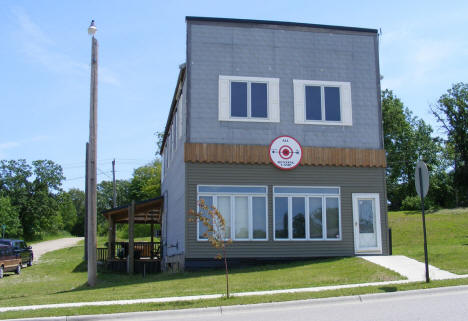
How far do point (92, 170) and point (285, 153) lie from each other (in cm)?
674

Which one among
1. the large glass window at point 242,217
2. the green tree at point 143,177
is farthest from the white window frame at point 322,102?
the green tree at point 143,177

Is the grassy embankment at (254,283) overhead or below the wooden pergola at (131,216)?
below

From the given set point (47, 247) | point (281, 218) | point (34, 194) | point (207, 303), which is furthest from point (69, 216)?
point (207, 303)

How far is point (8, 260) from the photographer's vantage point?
27.4 m

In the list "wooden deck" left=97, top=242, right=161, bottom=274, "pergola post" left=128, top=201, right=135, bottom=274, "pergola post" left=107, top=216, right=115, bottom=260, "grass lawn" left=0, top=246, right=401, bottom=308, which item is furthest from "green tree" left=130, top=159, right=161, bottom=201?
"grass lawn" left=0, top=246, right=401, bottom=308

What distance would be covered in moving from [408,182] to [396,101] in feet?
33.5

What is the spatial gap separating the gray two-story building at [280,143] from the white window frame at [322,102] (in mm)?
38

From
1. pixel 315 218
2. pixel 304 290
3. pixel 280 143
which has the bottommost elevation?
pixel 304 290

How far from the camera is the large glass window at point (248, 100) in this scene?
18.0m

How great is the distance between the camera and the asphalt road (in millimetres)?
8484

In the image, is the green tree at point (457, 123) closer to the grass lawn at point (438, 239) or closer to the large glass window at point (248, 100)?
the grass lawn at point (438, 239)

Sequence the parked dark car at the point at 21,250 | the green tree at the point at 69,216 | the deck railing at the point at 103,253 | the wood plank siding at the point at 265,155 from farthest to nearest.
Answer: the green tree at the point at 69,216, the parked dark car at the point at 21,250, the deck railing at the point at 103,253, the wood plank siding at the point at 265,155

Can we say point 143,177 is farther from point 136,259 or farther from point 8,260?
point 136,259

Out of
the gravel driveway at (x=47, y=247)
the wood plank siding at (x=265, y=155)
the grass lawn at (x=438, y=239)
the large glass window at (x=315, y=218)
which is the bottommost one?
the gravel driveway at (x=47, y=247)
